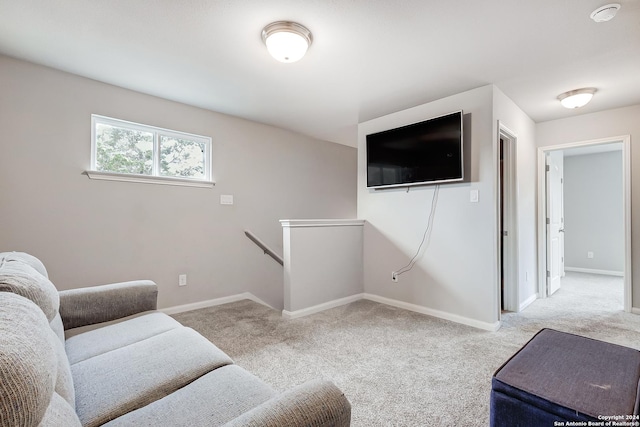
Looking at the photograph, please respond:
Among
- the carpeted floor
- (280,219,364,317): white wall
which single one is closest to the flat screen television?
(280,219,364,317): white wall

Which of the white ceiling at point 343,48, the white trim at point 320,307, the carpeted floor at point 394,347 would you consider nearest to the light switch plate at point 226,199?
the white ceiling at point 343,48

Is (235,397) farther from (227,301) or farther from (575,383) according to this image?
(227,301)

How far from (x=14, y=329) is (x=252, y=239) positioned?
3259 millimetres

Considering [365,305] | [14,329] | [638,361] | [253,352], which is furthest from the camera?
[365,305]

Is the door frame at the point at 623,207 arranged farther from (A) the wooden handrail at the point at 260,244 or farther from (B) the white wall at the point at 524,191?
(A) the wooden handrail at the point at 260,244

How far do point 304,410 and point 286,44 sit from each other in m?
2.07

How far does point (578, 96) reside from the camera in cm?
291

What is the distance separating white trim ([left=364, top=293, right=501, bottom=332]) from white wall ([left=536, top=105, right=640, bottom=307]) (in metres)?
1.88

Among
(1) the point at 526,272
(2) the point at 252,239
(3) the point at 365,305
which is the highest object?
(2) the point at 252,239

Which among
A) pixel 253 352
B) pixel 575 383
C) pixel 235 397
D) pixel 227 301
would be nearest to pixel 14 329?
pixel 235 397

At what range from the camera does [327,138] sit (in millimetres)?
4855

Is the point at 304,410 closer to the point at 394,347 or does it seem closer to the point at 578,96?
the point at 394,347

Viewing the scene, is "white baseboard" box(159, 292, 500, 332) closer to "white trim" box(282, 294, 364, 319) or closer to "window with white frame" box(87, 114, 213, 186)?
"white trim" box(282, 294, 364, 319)

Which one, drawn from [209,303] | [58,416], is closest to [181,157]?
[209,303]
